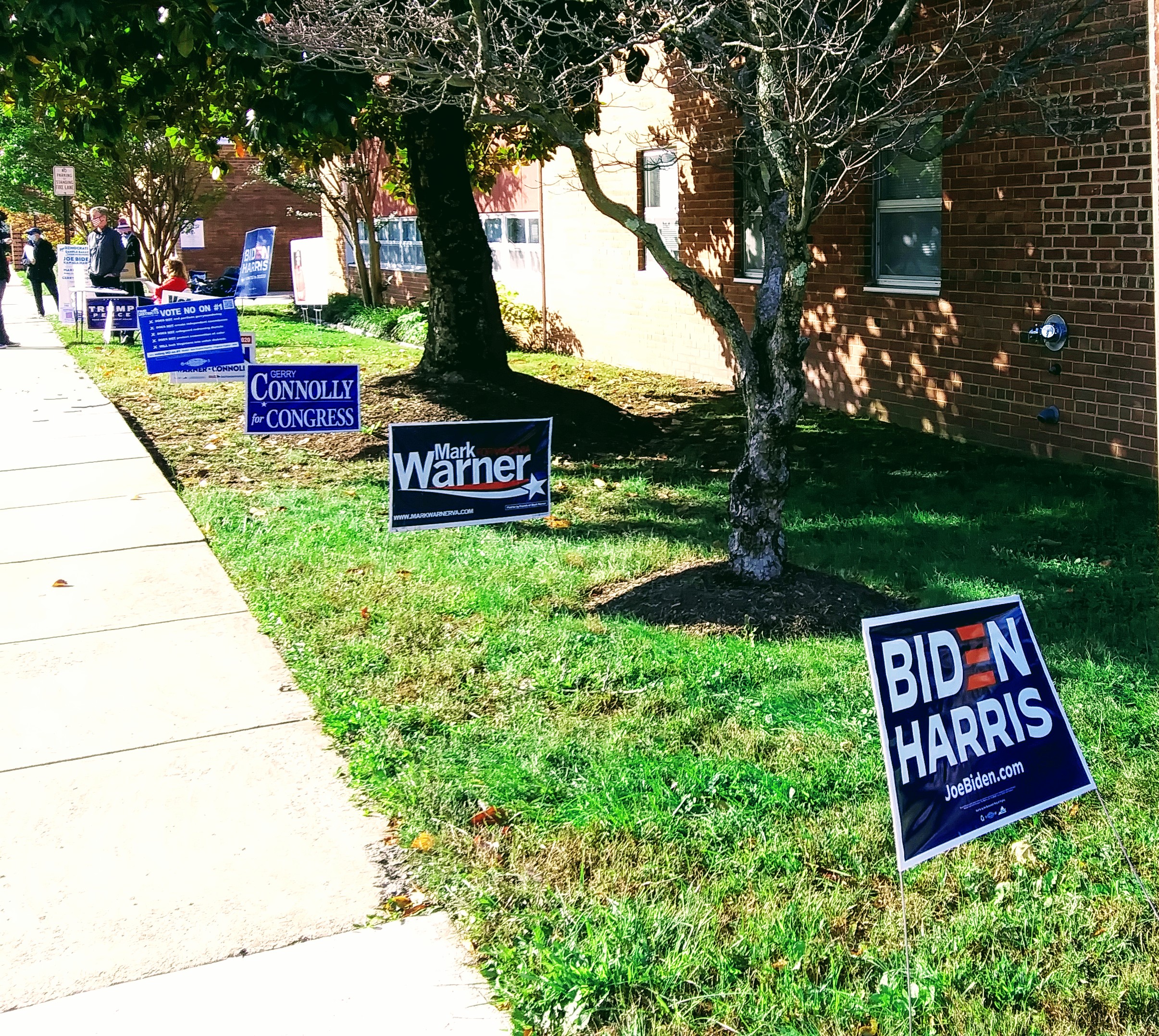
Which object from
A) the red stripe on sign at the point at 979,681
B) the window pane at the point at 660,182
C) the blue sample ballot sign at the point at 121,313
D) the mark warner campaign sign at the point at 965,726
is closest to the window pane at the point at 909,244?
the window pane at the point at 660,182

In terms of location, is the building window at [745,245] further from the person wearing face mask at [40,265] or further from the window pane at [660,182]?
the person wearing face mask at [40,265]

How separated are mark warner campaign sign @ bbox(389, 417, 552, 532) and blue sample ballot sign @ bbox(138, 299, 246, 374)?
5.15m

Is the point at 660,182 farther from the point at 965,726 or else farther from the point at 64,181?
the point at 64,181

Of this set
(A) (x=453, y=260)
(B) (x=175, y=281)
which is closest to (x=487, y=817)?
(A) (x=453, y=260)

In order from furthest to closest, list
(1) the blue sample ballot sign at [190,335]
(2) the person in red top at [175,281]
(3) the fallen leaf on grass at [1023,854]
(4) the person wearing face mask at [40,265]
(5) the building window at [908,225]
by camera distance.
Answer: (4) the person wearing face mask at [40,265]
(2) the person in red top at [175,281]
(1) the blue sample ballot sign at [190,335]
(5) the building window at [908,225]
(3) the fallen leaf on grass at [1023,854]

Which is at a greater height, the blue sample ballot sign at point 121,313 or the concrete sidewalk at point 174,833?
the blue sample ballot sign at point 121,313

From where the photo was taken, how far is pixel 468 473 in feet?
24.0

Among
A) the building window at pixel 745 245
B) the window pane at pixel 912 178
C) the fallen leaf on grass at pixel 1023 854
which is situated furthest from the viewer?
the building window at pixel 745 245

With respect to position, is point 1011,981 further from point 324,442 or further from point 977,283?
point 324,442

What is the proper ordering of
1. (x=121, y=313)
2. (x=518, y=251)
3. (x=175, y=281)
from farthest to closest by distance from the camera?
(x=121, y=313)
(x=518, y=251)
(x=175, y=281)

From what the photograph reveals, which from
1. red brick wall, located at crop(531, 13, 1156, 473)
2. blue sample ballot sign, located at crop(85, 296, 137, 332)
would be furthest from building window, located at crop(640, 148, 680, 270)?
blue sample ballot sign, located at crop(85, 296, 137, 332)

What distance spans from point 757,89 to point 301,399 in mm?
3968

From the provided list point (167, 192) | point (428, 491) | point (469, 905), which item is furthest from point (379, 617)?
point (167, 192)

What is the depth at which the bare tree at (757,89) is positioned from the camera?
6180mm
